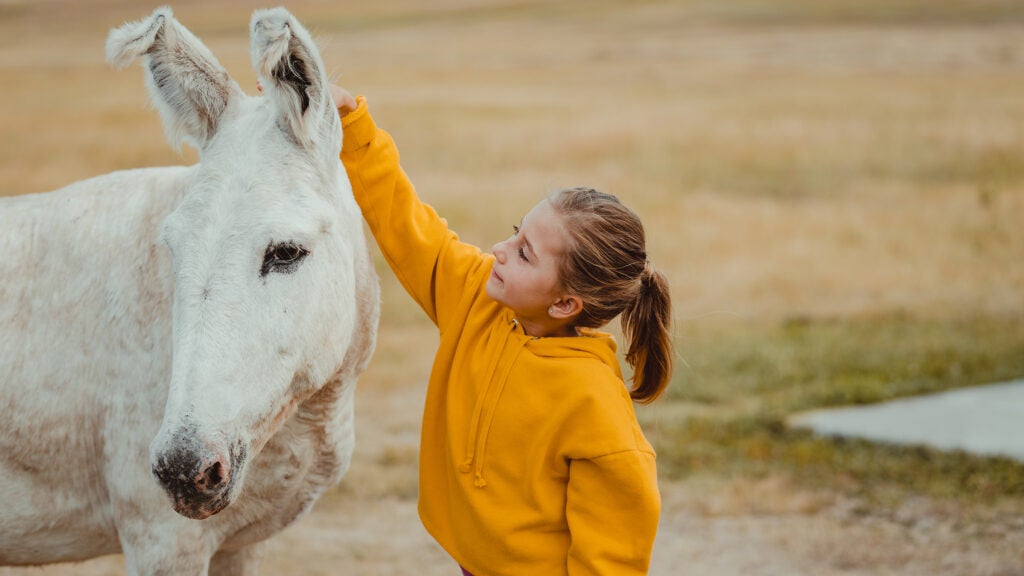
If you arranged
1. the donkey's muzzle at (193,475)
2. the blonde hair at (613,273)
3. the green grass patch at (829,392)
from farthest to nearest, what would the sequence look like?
the green grass patch at (829,392), the blonde hair at (613,273), the donkey's muzzle at (193,475)

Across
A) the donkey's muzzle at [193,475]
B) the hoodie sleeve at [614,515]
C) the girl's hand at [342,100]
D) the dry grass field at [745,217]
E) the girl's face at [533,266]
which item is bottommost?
the dry grass field at [745,217]

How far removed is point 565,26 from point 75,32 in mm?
19885

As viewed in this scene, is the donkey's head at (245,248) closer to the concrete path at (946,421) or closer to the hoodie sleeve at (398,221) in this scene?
the hoodie sleeve at (398,221)

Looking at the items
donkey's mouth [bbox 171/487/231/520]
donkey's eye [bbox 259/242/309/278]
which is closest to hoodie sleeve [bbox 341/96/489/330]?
donkey's eye [bbox 259/242/309/278]

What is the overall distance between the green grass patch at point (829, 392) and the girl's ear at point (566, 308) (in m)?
2.59

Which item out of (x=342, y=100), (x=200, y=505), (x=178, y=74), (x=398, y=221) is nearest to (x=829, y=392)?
(x=398, y=221)

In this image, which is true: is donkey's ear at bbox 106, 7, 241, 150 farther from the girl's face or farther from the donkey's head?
the girl's face

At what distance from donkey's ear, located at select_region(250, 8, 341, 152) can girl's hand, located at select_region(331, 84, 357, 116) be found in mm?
184

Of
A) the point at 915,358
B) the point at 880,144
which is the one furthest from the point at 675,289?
the point at 880,144

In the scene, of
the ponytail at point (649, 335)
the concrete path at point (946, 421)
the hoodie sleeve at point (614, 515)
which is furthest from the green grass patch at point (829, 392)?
the hoodie sleeve at point (614, 515)

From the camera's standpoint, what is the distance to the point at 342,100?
120 inches

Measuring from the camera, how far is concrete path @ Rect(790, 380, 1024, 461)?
6.62 meters

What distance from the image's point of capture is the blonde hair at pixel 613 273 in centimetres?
277

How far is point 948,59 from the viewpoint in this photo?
26672 millimetres
